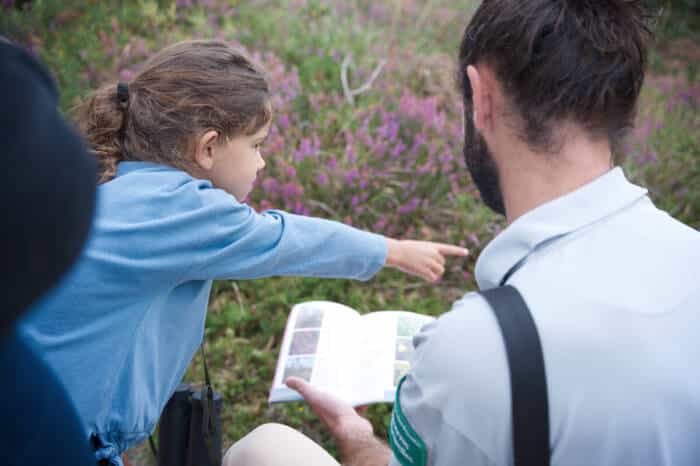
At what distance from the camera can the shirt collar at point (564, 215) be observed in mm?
1170

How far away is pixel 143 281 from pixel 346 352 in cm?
93

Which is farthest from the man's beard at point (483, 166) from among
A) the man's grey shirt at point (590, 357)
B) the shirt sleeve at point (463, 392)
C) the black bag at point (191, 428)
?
the black bag at point (191, 428)

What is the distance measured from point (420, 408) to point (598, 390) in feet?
1.01

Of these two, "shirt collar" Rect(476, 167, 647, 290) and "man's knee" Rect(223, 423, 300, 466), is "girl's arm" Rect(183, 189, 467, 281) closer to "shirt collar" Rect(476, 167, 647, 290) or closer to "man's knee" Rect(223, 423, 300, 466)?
"man's knee" Rect(223, 423, 300, 466)

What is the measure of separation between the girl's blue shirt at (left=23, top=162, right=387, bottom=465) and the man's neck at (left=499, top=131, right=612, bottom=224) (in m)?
0.74

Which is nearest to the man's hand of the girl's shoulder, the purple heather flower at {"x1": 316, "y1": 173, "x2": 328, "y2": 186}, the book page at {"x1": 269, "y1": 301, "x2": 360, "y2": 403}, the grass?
the book page at {"x1": 269, "y1": 301, "x2": 360, "y2": 403}

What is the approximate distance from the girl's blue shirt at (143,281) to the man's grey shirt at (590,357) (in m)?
0.74

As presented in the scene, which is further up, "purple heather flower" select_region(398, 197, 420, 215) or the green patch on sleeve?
the green patch on sleeve

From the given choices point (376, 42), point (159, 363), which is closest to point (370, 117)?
point (376, 42)

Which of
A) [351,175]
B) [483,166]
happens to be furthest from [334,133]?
[483,166]

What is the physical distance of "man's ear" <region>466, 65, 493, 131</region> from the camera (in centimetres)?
131

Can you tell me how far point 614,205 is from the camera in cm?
118

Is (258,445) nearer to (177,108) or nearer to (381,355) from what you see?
(381,355)

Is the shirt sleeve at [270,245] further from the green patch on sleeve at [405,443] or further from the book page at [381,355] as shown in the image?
the green patch on sleeve at [405,443]
